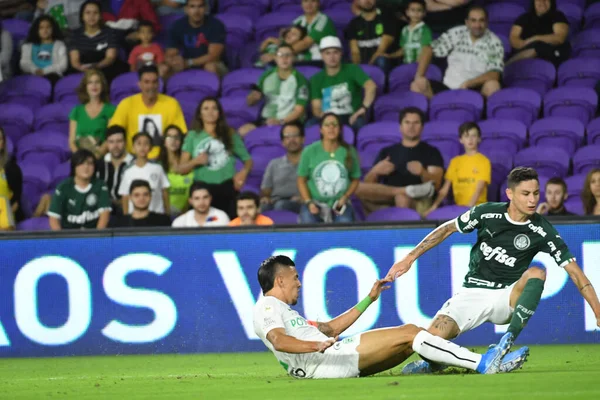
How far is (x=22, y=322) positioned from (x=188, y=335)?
172cm

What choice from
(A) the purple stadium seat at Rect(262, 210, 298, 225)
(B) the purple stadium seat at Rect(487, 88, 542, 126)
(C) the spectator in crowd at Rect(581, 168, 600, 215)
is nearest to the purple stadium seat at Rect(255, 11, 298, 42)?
(B) the purple stadium seat at Rect(487, 88, 542, 126)

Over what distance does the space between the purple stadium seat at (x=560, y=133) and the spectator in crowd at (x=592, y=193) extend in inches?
76.0

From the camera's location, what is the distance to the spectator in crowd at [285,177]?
1267 centimetres

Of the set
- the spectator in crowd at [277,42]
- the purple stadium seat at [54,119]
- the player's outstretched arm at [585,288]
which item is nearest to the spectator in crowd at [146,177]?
the purple stadium seat at [54,119]

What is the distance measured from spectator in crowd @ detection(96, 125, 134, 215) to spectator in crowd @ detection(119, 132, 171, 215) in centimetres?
Answer: 24

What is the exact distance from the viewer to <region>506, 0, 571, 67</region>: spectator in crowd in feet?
46.3

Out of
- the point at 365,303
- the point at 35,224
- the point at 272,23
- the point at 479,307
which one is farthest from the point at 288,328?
the point at 272,23

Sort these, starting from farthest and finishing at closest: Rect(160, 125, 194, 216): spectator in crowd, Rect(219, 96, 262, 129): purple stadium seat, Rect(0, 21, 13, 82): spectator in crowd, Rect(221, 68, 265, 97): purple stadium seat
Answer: Rect(0, 21, 13, 82): spectator in crowd
Rect(221, 68, 265, 97): purple stadium seat
Rect(219, 96, 262, 129): purple stadium seat
Rect(160, 125, 194, 216): spectator in crowd

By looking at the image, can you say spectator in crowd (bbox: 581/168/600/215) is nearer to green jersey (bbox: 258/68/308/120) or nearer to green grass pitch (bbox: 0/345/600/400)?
green grass pitch (bbox: 0/345/600/400)

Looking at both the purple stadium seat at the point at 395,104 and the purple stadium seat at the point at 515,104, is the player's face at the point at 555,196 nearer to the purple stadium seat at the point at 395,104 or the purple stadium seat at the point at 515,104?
the purple stadium seat at the point at 515,104

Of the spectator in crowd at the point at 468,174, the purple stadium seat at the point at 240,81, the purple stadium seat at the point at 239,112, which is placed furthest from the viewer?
the purple stadium seat at the point at 240,81

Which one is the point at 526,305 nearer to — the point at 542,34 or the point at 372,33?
the point at 542,34

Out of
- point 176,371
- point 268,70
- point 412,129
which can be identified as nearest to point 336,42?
point 268,70

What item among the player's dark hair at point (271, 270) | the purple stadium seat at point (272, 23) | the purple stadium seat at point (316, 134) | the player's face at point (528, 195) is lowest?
the purple stadium seat at point (316, 134)
